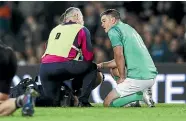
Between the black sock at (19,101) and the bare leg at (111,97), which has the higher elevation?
the black sock at (19,101)

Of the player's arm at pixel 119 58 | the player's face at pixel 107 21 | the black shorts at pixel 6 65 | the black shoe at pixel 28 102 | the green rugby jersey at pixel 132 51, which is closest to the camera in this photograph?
the black shoe at pixel 28 102

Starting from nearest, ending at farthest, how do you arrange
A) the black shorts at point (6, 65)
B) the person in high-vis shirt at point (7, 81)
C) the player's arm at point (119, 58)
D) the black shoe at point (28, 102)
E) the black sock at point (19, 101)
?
the black shoe at point (28, 102) → the black sock at point (19, 101) → the person in high-vis shirt at point (7, 81) → the black shorts at point (6, 65) → the player's arm at point (119, 58)

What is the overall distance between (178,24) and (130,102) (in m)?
8.43

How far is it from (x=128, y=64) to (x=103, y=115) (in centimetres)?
241

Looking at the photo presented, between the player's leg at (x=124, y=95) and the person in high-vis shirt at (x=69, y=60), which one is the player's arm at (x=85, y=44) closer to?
the person in high-vis shirt at (x=69, y=60)

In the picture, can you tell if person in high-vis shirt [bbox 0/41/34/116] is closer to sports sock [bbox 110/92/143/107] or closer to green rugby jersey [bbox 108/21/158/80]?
green rugby jersey [bbox 108/21/158/80]

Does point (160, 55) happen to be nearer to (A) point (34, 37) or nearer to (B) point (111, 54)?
(B) point (111, 54)

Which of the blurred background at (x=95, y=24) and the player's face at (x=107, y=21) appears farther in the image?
the blurred background at (x=95, y=24)

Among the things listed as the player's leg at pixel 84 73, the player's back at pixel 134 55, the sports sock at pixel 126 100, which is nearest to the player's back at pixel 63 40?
the player's leg at pixel 84 73

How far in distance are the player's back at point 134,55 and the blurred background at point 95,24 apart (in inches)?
270

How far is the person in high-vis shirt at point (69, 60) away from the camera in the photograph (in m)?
14.4

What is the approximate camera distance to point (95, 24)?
22.7 metres

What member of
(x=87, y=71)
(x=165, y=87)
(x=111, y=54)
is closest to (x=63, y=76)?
(x=87, y=71)

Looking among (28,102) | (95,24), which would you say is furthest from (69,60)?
(95,24)
